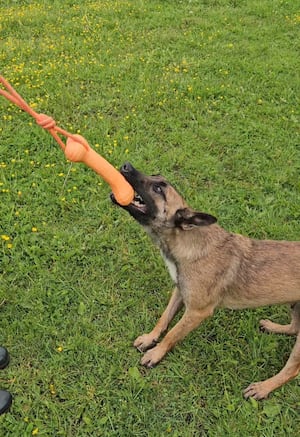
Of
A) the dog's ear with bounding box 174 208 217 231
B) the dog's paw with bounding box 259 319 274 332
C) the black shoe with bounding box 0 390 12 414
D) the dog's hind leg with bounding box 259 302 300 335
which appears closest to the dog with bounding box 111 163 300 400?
the dog's ear with bounding box 174 208 217 231

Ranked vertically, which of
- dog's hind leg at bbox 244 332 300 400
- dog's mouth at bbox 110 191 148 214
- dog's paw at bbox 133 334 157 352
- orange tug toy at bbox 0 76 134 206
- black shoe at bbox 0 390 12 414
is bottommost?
black shoe at bbox 0 390 12 414

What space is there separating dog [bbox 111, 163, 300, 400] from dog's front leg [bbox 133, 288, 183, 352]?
0.75ft

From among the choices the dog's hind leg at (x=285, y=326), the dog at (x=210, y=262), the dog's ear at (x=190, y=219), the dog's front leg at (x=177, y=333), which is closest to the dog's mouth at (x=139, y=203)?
the dog at (x=210, y=262)

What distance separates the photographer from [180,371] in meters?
3.85

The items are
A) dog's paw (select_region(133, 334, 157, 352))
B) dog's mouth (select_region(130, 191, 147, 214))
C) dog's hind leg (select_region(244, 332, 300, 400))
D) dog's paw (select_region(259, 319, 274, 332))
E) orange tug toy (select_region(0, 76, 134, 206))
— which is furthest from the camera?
dog's paw (select_region(259, 319, 274, 332))

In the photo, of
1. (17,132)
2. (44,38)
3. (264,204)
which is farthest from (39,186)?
(44,38)

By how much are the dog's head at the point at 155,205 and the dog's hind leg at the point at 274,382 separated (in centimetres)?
137

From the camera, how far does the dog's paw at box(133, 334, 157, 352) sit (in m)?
3.96

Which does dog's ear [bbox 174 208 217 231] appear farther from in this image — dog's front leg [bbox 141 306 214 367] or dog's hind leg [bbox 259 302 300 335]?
dog's hind leg [bbox 259 302 300 335]

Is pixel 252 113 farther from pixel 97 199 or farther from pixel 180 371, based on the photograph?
pixel 180 371

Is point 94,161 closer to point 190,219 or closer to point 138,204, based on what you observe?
point 138,204

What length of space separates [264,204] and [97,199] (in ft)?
6.17

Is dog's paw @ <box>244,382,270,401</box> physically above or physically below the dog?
below

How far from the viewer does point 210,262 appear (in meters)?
3.56
